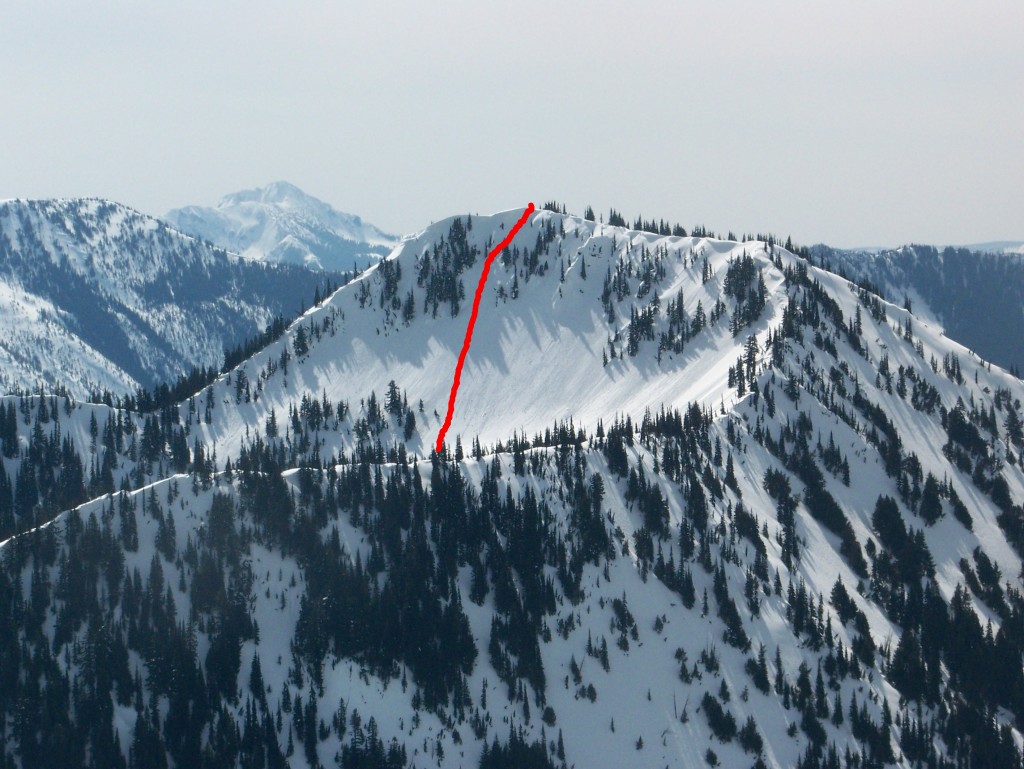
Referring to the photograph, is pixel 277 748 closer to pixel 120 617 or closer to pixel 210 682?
pixel 210 682

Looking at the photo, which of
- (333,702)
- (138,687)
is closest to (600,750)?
(333,702)

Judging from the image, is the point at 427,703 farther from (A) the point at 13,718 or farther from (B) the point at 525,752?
(A) the point at 13,718

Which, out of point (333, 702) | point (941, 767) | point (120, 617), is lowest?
point (941, 767)

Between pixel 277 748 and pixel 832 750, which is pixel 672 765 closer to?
pixel 832 750

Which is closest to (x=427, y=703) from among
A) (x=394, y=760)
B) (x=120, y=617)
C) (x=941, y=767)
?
(x=394, y=760)

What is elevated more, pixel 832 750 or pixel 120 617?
pixel 120 617

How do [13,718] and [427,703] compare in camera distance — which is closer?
[13,718]

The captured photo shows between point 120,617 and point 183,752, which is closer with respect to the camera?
point 183,752

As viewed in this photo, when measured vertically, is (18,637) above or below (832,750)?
above

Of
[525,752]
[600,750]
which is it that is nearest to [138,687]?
[525,752]
